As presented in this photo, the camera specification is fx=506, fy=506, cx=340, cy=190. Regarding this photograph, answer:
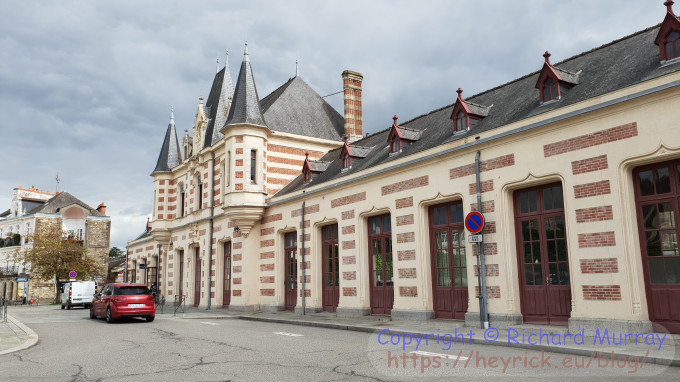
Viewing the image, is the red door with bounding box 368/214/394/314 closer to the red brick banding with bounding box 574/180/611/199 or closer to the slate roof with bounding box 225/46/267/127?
the red brick banding with bounding box 574/180/611/199

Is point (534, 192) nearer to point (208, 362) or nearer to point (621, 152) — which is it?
point (621, 152)

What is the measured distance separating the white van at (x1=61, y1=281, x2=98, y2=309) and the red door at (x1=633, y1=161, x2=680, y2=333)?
102 ft

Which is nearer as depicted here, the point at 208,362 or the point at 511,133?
the point at 208,362

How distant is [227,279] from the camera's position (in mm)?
24562

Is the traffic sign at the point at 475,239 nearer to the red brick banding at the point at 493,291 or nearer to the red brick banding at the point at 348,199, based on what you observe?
the red brick banding at the point at 493,291

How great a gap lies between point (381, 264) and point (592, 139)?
7778mm

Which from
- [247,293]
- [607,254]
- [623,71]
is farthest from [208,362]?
[247,293]

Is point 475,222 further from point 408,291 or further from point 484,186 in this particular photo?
point 408,291

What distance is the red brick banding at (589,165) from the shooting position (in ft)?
34.6

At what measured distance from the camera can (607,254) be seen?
33.8 feet

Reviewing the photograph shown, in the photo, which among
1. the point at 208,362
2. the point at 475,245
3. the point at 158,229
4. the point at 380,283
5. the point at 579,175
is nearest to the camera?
the point at 208,362

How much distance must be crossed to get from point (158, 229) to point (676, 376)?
28989 mm

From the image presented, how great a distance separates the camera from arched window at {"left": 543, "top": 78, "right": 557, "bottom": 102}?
40.4 ft

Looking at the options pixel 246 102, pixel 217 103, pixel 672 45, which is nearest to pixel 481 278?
pixel 672 45
